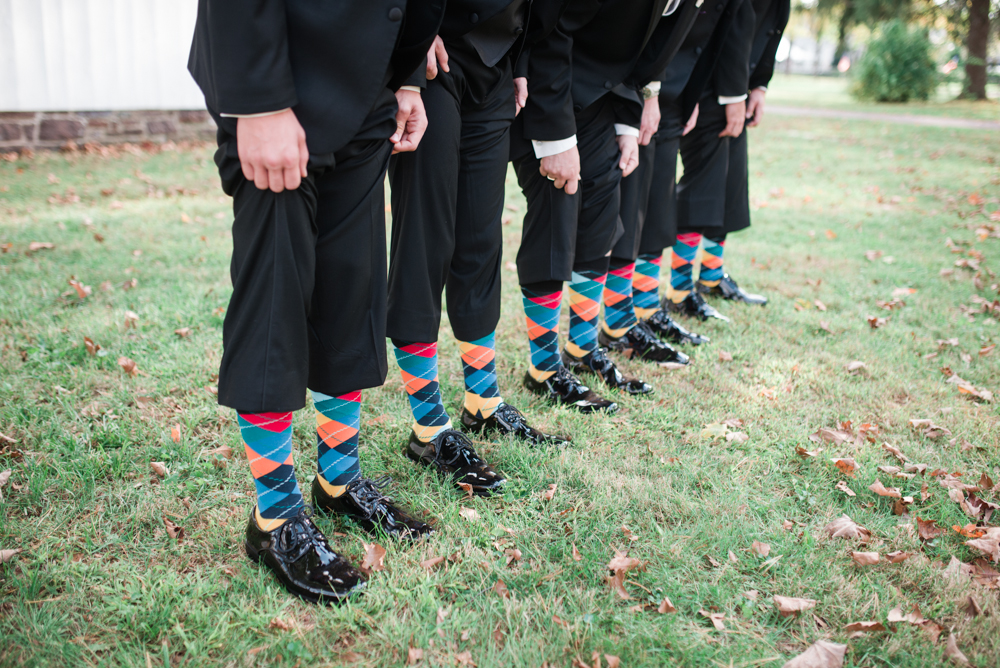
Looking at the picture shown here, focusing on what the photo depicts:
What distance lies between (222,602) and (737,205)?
128 inches

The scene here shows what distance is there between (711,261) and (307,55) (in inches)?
117

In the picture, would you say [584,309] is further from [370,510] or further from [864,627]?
[864,627]

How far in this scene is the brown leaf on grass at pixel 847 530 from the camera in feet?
6.23

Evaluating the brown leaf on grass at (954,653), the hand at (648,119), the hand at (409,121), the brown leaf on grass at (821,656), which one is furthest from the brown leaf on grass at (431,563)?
the hand at (648,119)

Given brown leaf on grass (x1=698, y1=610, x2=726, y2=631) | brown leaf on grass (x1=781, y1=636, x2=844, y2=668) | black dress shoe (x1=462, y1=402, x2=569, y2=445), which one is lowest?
brown leaf on grass (x1=781, y1=636, x2=844, y2=668)

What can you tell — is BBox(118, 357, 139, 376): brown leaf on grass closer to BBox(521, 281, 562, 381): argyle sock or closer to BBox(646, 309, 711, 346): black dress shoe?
BBox(521, 281, 562, 381): argyle sock

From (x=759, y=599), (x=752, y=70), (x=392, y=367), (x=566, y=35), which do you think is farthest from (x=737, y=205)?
(x=759, y=599)

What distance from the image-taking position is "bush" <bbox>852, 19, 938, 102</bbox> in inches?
638

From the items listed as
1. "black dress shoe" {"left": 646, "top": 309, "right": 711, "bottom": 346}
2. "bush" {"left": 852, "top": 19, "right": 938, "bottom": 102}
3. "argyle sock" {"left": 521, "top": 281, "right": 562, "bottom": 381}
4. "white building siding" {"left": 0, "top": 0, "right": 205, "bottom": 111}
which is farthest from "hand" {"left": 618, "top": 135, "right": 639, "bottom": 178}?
"bush" {"left": 852, "top": 19, "right": 938, "bottom": 102}

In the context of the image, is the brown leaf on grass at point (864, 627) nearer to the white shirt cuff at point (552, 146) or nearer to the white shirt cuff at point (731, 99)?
the white shirt cuff at point (552, 146)

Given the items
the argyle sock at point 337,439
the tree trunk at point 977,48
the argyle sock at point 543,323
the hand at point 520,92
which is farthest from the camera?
the tree trunk at point 977,48

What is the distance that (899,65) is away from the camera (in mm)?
16578

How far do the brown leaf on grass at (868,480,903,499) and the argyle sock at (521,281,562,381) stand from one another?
116cm

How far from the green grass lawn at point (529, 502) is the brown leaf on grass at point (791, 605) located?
0.02 m
